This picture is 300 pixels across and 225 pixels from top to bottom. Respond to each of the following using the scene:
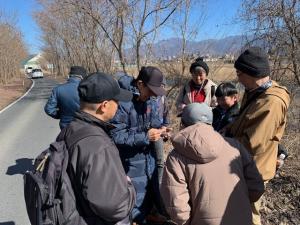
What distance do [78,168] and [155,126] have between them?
6.70 ft

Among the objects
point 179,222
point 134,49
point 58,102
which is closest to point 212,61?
point 134,49

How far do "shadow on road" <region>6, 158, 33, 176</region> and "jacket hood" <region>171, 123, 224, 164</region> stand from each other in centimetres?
515

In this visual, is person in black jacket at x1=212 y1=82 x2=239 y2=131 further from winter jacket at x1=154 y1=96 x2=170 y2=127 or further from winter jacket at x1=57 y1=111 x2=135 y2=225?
winter jacket at x1=57 y1=111 x2=135 y2=225

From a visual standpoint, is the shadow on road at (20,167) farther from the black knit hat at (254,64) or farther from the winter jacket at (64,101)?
the black knit hat at (254,64)

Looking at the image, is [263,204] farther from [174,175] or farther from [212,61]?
[212,61]

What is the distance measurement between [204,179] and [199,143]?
0.27 metres

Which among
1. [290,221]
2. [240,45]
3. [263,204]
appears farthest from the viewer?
[240,45]

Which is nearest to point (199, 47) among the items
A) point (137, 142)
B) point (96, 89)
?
point (137, 142)

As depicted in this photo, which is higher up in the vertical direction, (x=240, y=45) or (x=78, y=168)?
(x=240, y=45)

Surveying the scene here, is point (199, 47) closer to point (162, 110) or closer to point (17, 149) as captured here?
point (17, 149)

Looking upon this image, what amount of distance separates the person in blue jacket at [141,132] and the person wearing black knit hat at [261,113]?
0.96 meters

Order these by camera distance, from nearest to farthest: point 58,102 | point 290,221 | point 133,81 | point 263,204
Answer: point 133,81
point 290,221
point 263,204
point 58,102

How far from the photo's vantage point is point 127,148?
4.16m

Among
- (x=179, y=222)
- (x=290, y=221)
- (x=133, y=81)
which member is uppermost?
(x=133, y=81)
